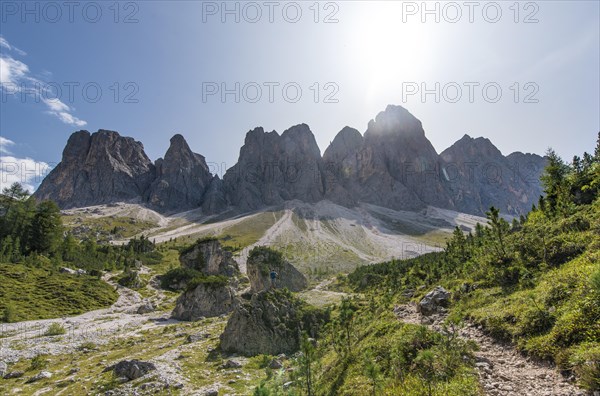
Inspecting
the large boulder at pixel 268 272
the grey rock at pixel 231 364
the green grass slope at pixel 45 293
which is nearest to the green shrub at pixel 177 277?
the green grass slope at pixel 45 293

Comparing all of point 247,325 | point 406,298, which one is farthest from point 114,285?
point 406,298

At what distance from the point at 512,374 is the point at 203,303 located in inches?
2297

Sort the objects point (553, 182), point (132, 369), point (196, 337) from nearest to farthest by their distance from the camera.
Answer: point (132, 369) < point (196, 337) < point (553, 182)

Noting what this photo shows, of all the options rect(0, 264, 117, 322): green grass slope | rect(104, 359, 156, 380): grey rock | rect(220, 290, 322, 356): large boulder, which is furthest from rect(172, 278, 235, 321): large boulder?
rect(104, 359, 156, 380): grey rock

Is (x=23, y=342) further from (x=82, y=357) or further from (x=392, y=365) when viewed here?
(x=392, y=365)

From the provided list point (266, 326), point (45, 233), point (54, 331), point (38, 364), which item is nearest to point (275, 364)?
point (266, 326)

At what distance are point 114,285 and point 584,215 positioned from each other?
3949 inches

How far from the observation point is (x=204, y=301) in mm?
62406

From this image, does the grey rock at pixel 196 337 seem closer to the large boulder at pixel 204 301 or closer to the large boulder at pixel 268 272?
the large boulder at pixel 204 301

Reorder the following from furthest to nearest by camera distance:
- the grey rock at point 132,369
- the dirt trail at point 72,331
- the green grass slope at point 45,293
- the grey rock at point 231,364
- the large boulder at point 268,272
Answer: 1. the large boulder at point 268,272
2. the green grass slope at point 45,293
3. the dirt trail at point 72,331
4. the grey rock at point 231,364
5. the grey rock at point 132,369

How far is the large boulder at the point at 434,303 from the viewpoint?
2573 centimetres

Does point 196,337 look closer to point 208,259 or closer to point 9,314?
point 9,314

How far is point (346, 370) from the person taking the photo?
62.1 ft

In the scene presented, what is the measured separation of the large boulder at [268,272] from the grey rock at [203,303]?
1185cm
